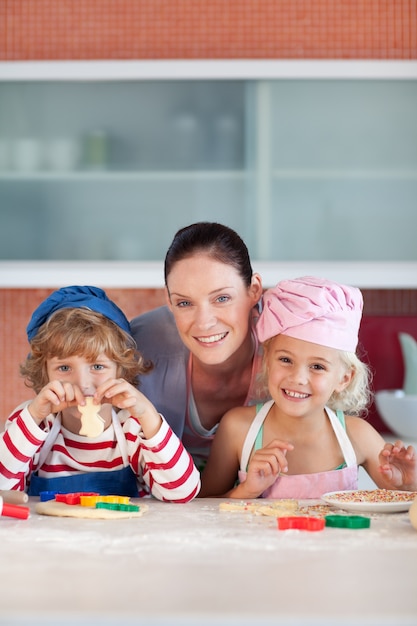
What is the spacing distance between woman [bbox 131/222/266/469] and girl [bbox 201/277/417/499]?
0.20 feet

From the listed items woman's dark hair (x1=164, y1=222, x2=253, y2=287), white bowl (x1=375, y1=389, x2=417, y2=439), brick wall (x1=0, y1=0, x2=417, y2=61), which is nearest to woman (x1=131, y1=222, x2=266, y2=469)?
woman's dark hair (x1=164, y1=222, x2=253, y2=287)

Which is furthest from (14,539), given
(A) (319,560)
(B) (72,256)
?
(B) (72,256)

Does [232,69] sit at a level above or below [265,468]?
above

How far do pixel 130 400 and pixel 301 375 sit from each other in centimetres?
30

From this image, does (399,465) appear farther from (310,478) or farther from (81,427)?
(81,427)

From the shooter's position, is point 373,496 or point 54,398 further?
point 54,398

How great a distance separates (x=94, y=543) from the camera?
0.93 meters

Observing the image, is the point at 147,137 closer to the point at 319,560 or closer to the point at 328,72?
the point at 328,72

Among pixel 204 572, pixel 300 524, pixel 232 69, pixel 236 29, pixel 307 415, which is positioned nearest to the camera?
pixel 204 572

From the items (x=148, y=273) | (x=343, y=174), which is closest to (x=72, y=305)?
(x=148, y=273)

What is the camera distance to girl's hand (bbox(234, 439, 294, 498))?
4.33 feet

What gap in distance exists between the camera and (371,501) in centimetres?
117

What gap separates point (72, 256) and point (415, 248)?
1075 mm

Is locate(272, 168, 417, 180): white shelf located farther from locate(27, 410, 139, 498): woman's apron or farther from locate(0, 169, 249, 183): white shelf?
locate(27, 410, 139, 498): woman's apron
